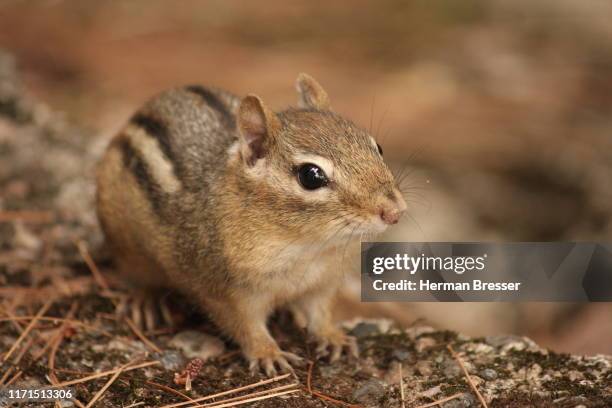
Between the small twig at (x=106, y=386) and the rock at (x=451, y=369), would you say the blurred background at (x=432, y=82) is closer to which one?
the rock at (x=451, y=369)

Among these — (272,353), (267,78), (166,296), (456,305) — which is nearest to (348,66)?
(267,78)

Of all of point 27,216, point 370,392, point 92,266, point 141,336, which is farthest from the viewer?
point 27,216

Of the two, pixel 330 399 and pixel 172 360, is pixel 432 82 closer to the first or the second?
pixel 172 360

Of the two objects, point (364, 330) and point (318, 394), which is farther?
point (364, 330)

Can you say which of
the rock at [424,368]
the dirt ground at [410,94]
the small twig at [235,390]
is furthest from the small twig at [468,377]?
the dirt ground at [410,94]

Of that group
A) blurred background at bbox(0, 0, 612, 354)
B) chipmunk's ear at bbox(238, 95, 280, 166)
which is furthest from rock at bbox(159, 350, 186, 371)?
blurred background at bbox(0, 0, 612, 354)

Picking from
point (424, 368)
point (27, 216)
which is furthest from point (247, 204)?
point (27, 216)
